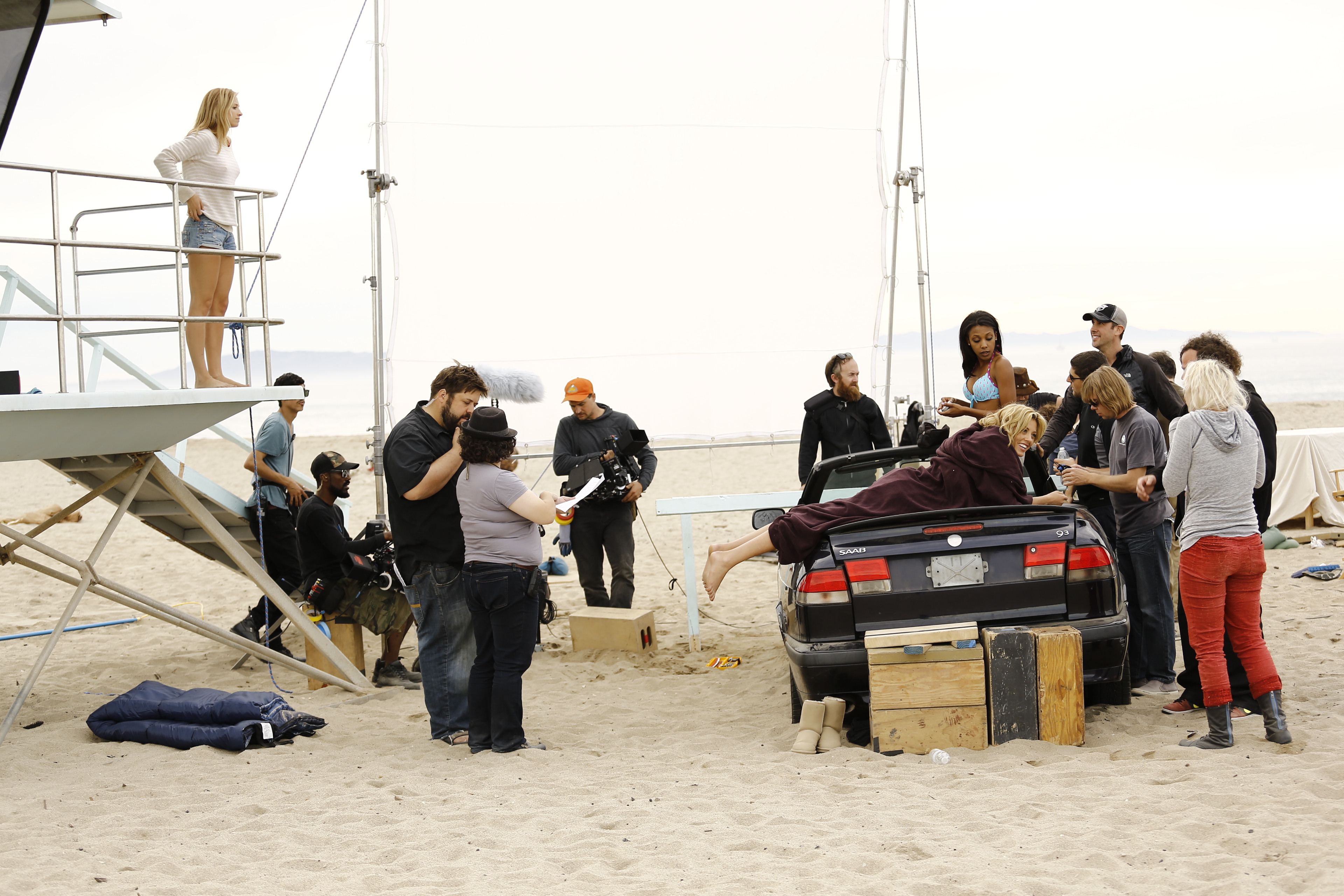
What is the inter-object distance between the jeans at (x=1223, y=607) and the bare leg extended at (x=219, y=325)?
510 centimetres

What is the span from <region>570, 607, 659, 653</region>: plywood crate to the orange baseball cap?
1552mm

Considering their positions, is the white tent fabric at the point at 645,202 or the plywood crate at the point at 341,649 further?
the white tent fabric at the point at 645,202

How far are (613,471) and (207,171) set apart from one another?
3123 millimetres

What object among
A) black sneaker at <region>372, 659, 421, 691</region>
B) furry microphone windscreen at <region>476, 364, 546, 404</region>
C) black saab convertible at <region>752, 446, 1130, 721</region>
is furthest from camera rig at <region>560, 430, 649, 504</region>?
black saab convertible at <region>752, 446, 1130, 721</region>

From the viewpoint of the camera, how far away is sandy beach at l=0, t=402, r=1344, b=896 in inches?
138

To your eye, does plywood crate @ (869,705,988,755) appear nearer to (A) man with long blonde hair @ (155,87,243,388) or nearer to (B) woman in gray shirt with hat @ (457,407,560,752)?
(B) woman in gray shirt with hat @ (457,407,560,752)

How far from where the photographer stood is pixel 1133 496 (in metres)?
5.38

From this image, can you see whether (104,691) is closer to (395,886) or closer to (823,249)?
(395,886)

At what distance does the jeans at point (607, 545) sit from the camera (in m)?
7.83

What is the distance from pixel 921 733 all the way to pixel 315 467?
4.24m

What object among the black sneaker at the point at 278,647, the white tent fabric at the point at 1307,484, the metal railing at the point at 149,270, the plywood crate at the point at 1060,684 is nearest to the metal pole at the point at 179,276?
the metal railing at the point at 149,270

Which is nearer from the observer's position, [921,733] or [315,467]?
[921,733]

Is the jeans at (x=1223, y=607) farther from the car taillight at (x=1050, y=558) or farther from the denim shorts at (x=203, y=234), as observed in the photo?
the denim shorts at (x=203, y=234)

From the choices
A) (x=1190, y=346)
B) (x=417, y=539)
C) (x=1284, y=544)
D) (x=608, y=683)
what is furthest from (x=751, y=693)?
(x=1284, y=544)
